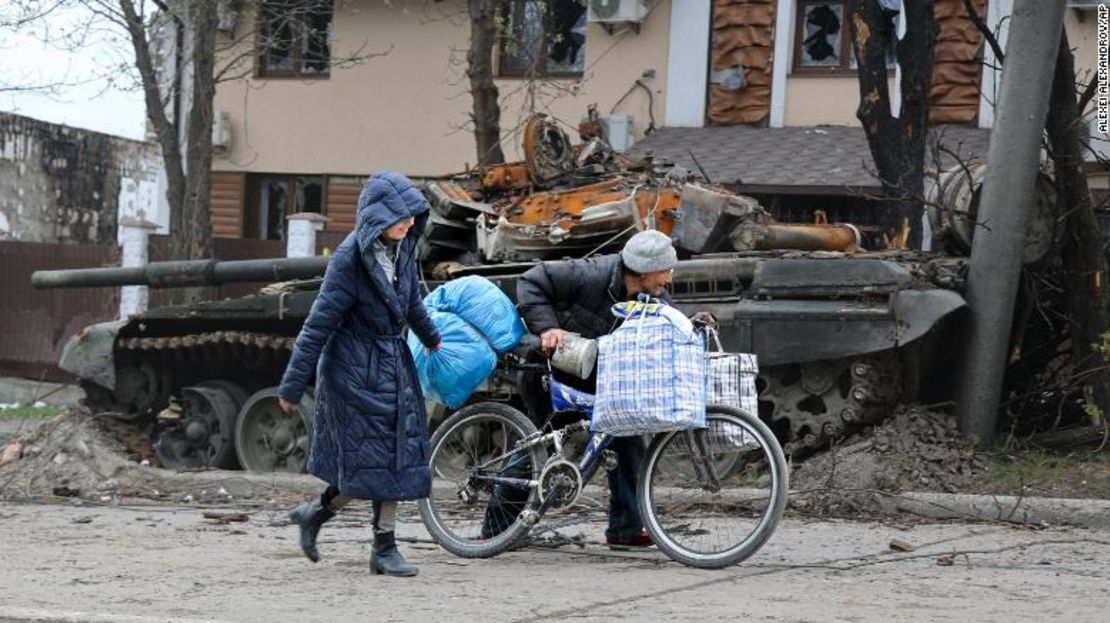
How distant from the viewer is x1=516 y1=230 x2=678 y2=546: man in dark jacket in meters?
8.40

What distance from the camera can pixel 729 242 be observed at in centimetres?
1234

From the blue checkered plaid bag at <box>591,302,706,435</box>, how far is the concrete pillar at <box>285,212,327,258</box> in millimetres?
13411

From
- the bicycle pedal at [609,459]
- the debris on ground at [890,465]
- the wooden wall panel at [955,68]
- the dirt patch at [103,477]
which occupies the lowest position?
the dirt patch at [103,477]

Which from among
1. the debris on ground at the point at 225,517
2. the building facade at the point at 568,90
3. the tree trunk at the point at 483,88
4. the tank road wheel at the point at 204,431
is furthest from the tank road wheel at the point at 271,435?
the building facade at the point at 568,90

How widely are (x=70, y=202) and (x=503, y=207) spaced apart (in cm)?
2090

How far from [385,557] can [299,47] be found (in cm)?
1973

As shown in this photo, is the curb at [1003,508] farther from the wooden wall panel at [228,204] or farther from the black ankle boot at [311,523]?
the wooden wall panel at [228,204]

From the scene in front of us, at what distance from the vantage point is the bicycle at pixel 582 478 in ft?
26.5

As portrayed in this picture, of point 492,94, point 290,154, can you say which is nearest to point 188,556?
point 492,94

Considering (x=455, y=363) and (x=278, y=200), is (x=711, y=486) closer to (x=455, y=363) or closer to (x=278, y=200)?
(x=455, y=363)

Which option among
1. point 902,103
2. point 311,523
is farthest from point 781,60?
point 311,523

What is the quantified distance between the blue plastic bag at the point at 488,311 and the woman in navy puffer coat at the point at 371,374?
2.55 ft

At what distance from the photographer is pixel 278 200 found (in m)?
27.2

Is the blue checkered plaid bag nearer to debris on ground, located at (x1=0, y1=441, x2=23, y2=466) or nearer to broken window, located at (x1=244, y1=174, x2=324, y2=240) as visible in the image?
debris on ground, located at (x1=0, y1=441, x2=23, y2=466)
